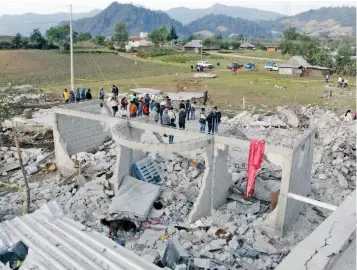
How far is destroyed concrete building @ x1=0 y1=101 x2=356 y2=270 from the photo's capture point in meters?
11.2

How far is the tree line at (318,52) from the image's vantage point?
147 ft

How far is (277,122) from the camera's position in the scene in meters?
22.8

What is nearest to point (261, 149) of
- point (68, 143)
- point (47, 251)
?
point (47, 251)

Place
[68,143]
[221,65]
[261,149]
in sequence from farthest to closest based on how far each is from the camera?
[221,65] < [68,143] < [261,149]

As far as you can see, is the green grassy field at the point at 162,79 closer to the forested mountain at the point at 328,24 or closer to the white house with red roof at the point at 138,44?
the forested mountain at the point at 328,24

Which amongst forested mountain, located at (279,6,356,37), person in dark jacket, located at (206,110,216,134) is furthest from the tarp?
forested mountain, located at (279,6,356,37)

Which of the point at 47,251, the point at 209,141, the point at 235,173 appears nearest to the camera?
the point at 47,251

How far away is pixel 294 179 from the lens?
11.9m

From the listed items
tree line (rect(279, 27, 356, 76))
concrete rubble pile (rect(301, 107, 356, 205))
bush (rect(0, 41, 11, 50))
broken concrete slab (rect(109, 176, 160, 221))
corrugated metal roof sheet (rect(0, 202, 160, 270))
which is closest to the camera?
corrugated metal roof sheet (rect(0, 202, 160, 270))

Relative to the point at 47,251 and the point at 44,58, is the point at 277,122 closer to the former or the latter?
the point at 47,251

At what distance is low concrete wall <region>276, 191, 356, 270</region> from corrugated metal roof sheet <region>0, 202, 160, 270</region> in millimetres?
3746

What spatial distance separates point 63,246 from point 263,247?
614cm

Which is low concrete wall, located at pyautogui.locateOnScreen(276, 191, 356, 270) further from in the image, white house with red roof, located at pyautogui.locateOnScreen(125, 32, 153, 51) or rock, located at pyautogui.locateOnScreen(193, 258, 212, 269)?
white house with red roof, located at pyautogui.locateOnScreen(125, 32, 153, 51)

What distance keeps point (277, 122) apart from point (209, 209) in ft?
37.1
